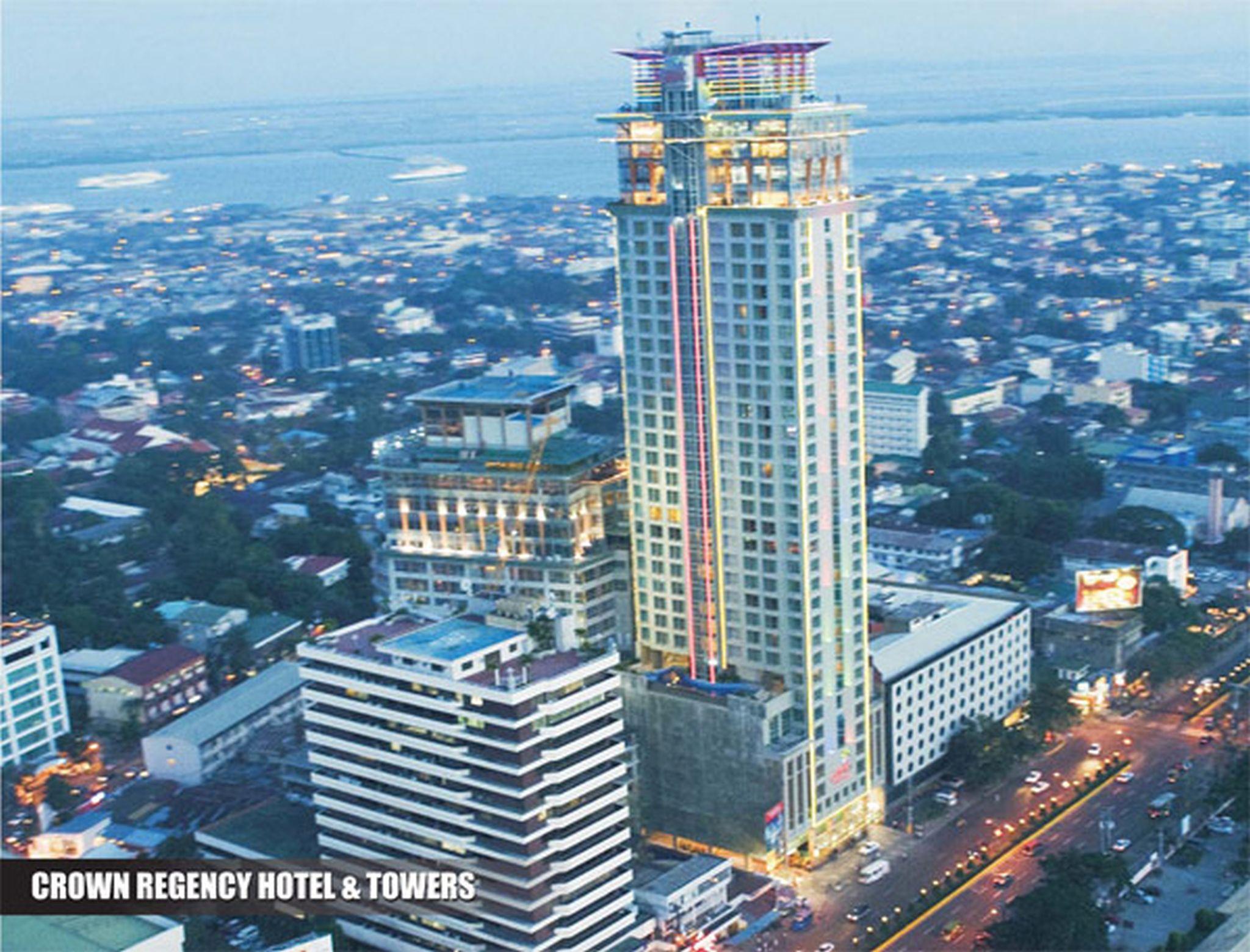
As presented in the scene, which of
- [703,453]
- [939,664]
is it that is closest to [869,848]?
[939,664]

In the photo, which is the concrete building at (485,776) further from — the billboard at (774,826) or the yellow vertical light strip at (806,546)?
the yellow vertical light strip at (806,546)

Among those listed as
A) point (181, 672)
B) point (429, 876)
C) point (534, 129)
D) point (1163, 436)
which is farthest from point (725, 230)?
point (534, 129)

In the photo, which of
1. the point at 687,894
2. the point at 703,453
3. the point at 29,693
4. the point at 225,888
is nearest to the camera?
the point at 225,888

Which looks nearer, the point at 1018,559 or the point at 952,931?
the point at 952,931

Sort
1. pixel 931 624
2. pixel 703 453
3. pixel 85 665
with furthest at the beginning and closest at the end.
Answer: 1. pixel 85 665
2. pixel 931 624
3. pixel 703 453

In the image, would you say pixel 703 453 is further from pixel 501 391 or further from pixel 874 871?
pixel 874 871

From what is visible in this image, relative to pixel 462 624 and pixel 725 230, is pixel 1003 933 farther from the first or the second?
pixel 725 230

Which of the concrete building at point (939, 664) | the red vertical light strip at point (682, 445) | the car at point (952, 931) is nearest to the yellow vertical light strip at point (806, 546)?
the red vertical light strip at point (682, 445)

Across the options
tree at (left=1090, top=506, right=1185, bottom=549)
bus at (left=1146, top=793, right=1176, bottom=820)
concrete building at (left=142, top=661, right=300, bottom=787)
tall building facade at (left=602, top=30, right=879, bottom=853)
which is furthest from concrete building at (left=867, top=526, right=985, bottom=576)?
concrete building at (left=142, top=661, right=300, bottom=787)
